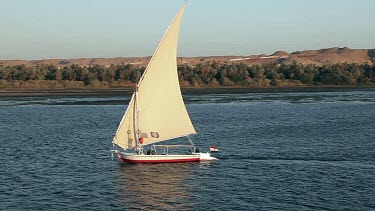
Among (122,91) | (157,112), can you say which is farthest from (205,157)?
(122,91)

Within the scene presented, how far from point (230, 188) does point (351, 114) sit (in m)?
61.7

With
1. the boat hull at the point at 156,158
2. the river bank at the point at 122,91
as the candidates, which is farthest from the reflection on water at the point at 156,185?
the river bank at the point at 122,91

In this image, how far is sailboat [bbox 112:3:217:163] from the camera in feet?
178

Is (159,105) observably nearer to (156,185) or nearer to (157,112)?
(157,112)

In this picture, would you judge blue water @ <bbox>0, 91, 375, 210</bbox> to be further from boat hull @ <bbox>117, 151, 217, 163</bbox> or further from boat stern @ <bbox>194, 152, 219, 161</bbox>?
boat stern @ <bbox>194, 152, 219, 161</bbox>

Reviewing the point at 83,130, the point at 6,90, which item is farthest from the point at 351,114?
the point at 6,90

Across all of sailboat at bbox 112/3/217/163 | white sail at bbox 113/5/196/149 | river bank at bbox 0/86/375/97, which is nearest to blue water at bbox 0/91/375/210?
sailboat at bbox 112/3/217/163

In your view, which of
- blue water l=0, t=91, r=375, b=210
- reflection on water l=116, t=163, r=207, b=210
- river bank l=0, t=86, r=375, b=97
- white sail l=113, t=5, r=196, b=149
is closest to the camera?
reflection on water l=116, t=163, r=207, b=210

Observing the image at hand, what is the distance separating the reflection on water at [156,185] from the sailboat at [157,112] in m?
1.10

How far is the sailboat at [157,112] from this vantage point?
178 feet

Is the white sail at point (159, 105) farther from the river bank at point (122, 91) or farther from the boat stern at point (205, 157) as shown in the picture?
the river bank at point (122, 91)

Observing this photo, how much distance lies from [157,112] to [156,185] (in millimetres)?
11256

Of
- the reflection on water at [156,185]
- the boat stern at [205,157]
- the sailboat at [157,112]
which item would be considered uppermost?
the sailboat at [157,112]

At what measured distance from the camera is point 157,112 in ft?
183
